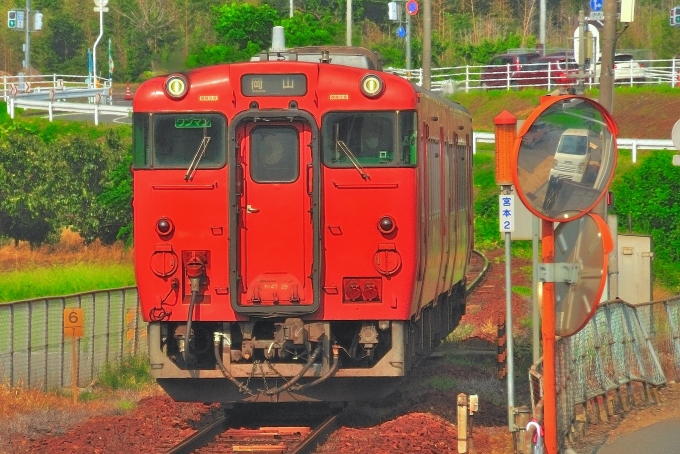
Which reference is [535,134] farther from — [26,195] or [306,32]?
[26,195]

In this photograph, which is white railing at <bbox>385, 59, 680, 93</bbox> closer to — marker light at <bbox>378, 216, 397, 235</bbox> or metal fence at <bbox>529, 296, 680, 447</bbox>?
metal fence at <bbox>529, 296, 680, 447</bbox>

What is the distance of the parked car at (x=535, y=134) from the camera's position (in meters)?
7.62

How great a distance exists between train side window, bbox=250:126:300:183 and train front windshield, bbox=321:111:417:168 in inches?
11.2

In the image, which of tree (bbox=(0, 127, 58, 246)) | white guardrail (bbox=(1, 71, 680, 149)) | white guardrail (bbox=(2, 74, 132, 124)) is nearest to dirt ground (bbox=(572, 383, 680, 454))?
white guardrail (bbox=(1, 71, 680, 149))

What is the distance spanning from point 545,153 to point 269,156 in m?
4.42

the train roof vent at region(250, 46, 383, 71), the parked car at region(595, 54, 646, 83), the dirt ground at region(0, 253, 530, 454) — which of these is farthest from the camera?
the parked car at region(595, 54, 646, 83)

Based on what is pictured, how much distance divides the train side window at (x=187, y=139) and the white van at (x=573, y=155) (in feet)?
15.2

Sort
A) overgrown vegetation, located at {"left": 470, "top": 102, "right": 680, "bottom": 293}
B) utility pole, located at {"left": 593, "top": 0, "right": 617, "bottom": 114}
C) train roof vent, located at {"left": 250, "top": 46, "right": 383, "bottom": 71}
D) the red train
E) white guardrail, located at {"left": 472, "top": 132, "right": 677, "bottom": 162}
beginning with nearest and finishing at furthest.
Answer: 1. the red train
2. train roof vent, located at {"left": 250, "top": 46, "right": 383, "bottom": 71}
3. utility pole, located at {"left": 593, "top": 0, "right": 617, "bottom": 114}
4. overgrown vegetation, located at {"left": 470, "top": 102, "right": 680, "bottom": 293}
5. white guardrail, located at {"left": 472, "top": 132, "right": 677, "bottom": 162}

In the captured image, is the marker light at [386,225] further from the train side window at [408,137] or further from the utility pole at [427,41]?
the utility pole at [427,41]

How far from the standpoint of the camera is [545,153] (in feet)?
25.2

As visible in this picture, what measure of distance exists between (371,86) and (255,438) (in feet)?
11.6

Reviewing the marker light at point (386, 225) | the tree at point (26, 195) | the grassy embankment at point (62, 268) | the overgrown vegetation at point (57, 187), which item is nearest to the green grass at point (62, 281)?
the grassy embankment at point (62, 268)

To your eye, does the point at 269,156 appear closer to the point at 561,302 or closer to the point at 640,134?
the point at 561,302

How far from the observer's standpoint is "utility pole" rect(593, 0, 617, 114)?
57.8ft
